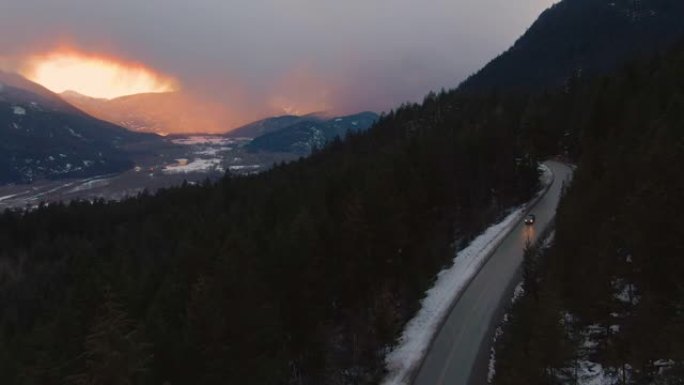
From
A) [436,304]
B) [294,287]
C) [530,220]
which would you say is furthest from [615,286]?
[530,220]

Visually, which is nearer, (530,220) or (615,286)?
(615,286)

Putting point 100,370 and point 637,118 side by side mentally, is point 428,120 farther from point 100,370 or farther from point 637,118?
point 100,370

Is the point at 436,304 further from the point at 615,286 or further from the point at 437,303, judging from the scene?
the point at 615,286

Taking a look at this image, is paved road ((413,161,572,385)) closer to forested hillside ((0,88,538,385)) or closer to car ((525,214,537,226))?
car ((525,214,537,226))

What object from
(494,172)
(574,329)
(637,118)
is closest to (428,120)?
(494,172)

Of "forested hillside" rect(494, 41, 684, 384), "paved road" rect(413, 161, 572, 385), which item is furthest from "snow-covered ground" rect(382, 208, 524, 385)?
"forested hillside" rect(494, 41, 684, 384)

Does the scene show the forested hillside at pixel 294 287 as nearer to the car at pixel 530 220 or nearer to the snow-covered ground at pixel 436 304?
the snow-covered ground at pixel 436 304

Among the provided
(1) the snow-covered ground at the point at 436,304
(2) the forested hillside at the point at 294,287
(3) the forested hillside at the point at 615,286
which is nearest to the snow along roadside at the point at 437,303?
(1) the snow-covered ground at the point at 436,304
